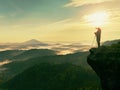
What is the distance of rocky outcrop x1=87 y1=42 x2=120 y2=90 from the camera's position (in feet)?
274

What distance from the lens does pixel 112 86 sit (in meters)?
83.4

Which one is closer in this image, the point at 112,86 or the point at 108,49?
the point at 112,86

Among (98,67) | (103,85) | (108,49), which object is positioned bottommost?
(103,85)

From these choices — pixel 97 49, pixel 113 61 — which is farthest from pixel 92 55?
pixel 113 61

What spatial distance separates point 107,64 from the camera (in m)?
85.7

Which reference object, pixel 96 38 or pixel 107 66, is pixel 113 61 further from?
pixel 96 38

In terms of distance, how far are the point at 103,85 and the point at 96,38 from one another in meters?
15.1

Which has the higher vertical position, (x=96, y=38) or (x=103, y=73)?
(x=96, y=38)

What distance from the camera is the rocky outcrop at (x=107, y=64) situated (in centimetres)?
8366

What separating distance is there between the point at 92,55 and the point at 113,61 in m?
8.28

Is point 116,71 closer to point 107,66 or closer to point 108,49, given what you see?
point 107,66

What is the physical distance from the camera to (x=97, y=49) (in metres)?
89.9

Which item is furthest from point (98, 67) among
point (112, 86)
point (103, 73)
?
point (112, 86)

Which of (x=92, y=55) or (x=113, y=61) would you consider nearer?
(x=113, y=61)
